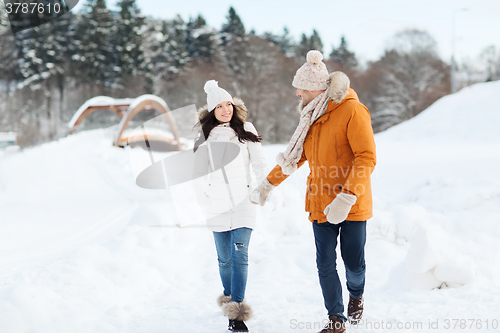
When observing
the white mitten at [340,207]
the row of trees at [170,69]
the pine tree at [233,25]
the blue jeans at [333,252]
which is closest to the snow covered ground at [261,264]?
the blue jeans at [333,252]

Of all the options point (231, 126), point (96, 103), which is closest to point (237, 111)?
point (231, 126)

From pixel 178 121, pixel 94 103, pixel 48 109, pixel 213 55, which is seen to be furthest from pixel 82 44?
pixel 94 103

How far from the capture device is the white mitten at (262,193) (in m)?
2.90

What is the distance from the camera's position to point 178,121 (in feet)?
98.9

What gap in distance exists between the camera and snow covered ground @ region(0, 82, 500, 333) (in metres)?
2.97

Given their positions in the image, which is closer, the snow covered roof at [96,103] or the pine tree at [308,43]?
the snow covered roof at [96,103]

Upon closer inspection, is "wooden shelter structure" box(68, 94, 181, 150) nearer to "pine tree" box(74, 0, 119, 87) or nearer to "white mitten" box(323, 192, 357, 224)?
"white mitten" box(323, 192, 357, 224)

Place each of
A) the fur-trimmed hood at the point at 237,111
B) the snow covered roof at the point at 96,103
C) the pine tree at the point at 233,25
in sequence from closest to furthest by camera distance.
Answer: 1. the fur-trimmed hood at the point at 237,111
2. the snow covered roof at the point at 96,103
3. the pine tree at the point at 233,25

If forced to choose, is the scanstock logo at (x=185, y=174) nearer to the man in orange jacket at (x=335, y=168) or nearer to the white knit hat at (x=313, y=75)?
the man in orange jacket at (x=335, y=168)

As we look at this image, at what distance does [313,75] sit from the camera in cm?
270

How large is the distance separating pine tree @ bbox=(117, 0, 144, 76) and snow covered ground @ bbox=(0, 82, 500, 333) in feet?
123

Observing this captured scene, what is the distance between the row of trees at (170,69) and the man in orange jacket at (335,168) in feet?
100

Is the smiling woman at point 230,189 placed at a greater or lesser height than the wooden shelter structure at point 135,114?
greater

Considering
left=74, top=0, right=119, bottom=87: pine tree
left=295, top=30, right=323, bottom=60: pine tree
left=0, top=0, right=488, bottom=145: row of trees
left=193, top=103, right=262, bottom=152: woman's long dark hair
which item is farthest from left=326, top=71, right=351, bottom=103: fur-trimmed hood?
left=295, top=30, right=323, bottom=60: pine tree
